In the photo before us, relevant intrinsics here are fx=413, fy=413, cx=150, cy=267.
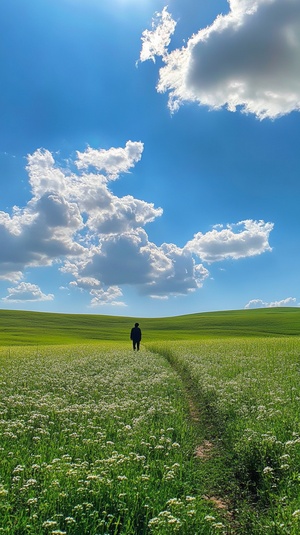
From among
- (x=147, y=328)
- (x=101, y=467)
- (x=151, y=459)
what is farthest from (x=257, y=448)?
(x=147, y=328)

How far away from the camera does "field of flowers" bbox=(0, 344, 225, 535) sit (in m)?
5.80

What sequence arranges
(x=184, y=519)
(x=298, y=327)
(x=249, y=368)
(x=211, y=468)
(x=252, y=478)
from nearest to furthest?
(x=184, y=519), (x=252, y=478), (x=211, y=468), (x=249, y=368), (x=298, y=327)

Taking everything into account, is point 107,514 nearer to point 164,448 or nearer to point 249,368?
point 164,448

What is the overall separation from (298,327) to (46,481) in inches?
3567

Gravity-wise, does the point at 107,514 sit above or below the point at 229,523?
above

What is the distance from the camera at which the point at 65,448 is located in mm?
9148

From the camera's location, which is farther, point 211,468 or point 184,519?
point 211,468

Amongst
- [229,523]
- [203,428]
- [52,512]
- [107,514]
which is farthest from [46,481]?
[203,428]

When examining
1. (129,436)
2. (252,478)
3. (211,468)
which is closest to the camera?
(252,478)

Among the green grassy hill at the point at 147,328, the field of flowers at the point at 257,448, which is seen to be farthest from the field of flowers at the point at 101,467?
the green grassy hill at the point at 147,328

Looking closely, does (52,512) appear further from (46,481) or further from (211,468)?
(211,468)

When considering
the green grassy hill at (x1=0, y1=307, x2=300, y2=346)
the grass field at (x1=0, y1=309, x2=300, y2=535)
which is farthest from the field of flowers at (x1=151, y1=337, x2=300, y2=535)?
the green grassy hill at (x1=0, y1=307, x2=300, y2=346)

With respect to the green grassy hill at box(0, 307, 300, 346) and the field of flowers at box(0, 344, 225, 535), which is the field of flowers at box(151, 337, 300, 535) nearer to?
the field of flowers at box(0, 344, 225, 535)

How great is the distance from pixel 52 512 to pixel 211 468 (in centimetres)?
412
